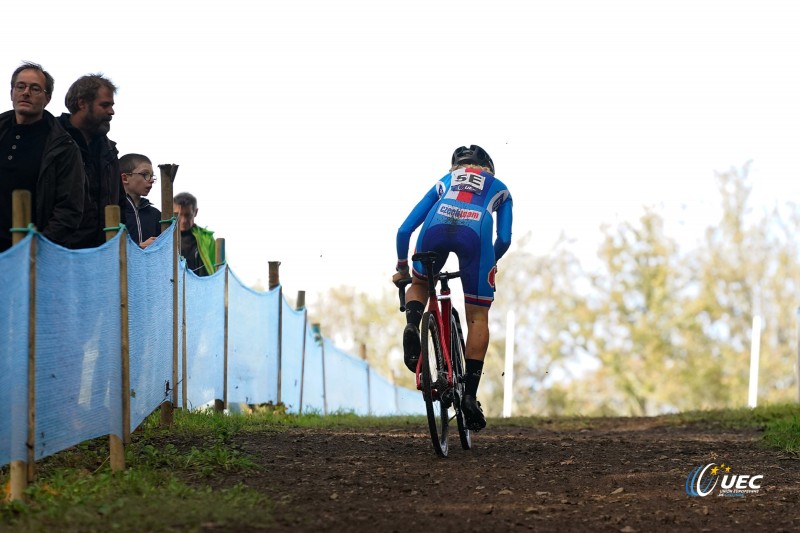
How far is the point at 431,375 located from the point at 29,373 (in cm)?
299

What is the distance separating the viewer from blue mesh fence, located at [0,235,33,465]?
5613 millimetres

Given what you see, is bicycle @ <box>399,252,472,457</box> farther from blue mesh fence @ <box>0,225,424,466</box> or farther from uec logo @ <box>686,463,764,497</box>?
blue mesh fence @ <box>0,225,424,466</box>

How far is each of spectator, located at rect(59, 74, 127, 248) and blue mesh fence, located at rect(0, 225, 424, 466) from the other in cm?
30

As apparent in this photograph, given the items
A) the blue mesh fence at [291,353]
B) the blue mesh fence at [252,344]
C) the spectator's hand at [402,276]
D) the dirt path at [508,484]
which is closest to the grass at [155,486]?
the dirt path at [508,484]

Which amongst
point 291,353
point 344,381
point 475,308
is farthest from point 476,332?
point 344,381

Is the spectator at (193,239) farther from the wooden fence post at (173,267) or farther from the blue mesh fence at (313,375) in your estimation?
the blue mesh fence at (313,375)

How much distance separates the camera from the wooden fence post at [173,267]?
9.22 metres

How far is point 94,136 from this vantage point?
304 inches

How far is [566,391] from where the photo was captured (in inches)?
2288

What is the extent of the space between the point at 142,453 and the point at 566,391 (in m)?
52.0

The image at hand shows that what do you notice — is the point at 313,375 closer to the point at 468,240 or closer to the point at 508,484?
the point at 468,240

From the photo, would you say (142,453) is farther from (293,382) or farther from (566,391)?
(566,391)

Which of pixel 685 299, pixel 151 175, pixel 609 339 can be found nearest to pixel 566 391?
pixel 609 339

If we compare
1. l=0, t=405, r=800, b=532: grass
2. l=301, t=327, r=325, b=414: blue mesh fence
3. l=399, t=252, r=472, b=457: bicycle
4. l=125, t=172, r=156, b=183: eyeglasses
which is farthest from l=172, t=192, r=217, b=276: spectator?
l=301, t=327, r=325, b=414: blue mesh fence
